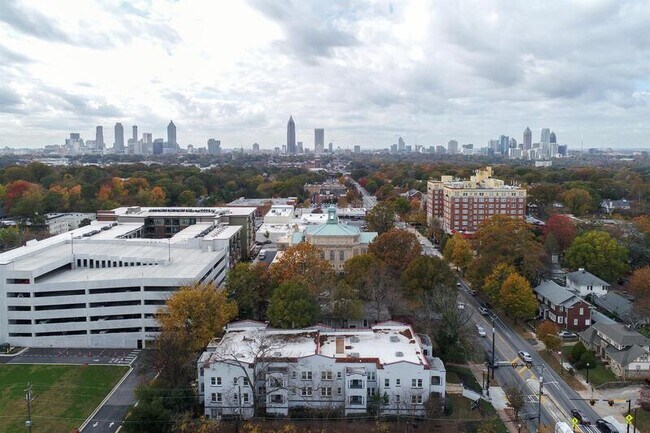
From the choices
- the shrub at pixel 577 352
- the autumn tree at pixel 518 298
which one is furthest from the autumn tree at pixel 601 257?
the shrub at pixel 577 352

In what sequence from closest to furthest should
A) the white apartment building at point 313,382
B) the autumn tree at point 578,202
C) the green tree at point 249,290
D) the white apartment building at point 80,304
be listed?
the white apartment building at point 313,382
the white apartment building at point 80,304
the green tree at point 249,290
the autumn tree at point 578,202

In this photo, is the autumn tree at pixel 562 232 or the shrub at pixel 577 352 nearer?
the shrub at pixel 577 352

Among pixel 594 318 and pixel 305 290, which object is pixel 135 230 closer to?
pixel 305 290

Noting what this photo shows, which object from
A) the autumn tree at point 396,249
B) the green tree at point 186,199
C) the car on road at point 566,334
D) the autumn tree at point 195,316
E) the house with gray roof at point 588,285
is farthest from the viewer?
the green tree at point 186,199

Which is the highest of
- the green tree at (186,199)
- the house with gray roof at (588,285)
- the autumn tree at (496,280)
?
the green tree at (186,199)

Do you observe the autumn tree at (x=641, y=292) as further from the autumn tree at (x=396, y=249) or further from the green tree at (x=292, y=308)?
the green tree at (x=292, y=308)

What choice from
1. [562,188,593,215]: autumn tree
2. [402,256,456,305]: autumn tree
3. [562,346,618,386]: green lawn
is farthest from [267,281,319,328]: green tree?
[562,188,593,215]: autumn tree

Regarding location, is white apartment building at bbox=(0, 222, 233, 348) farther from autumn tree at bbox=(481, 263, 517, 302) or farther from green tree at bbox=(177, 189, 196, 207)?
green tree at bbox=(177, 189, 196, 207)
